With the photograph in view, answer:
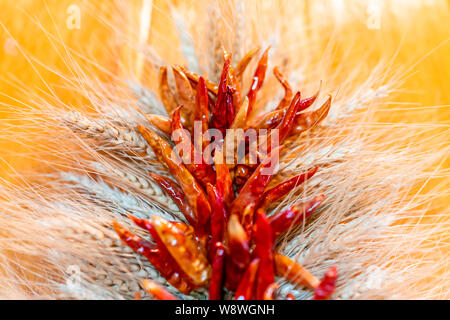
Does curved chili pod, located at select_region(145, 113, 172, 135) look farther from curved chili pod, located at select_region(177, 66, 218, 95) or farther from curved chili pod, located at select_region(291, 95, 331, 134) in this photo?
curved chili pod, located at select_region(291, 95, 331, 134)

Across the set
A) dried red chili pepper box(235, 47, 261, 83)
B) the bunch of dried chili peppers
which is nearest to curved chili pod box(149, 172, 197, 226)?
the bunch of dried chili peppers

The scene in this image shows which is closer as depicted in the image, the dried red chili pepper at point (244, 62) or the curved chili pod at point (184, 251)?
the curved chili pod at point (184, 251)

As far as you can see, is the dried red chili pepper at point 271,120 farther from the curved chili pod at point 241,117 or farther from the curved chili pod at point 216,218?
the curved chili pod at point 216,218

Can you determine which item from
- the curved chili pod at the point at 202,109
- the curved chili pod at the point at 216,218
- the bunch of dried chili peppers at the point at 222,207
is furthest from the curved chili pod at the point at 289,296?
the curved chili pod at the point at 202,109

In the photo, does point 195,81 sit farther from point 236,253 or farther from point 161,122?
point 236,253
